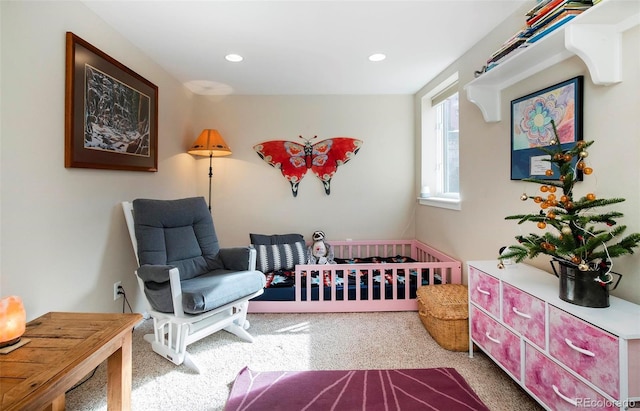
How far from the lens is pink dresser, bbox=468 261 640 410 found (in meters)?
0.98

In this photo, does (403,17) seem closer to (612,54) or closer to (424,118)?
(612,54)

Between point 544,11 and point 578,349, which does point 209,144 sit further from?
point 578,349

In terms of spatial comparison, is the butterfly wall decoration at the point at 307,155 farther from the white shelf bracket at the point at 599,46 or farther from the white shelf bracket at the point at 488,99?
the white shelf bracket at the point at 599,46

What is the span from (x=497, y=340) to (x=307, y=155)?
2608 mm

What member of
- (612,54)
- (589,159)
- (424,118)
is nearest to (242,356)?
(589,159)

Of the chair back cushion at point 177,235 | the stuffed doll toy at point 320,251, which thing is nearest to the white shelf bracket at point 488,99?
the stuffed doll toy at point 320,251

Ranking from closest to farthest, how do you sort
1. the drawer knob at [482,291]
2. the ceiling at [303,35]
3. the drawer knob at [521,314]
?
the drawer knob at [521,314]
the drawer knob at [482,291]
the ceiling at [303,35]

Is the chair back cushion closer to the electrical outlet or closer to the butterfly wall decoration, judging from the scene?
the electrical outlet

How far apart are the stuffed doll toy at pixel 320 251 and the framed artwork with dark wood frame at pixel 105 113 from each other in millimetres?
1791

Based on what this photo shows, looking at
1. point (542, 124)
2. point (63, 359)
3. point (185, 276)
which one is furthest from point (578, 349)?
point (185, 276)

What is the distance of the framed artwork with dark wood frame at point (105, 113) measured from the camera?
172 cm

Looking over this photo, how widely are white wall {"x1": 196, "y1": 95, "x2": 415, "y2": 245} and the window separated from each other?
0.27 m

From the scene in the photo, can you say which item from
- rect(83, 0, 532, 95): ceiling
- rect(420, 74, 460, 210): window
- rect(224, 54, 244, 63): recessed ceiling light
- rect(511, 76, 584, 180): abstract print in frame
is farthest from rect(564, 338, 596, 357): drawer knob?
rect(224, 54, 244, 63): recessed ceiling light

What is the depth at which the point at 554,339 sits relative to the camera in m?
1.24
